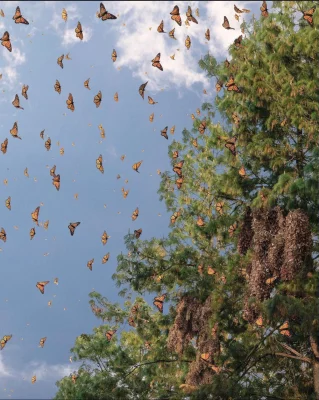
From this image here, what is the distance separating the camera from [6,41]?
12.1 m

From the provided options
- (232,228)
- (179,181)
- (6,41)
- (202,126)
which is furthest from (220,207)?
(6,41)

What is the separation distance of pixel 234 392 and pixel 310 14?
7.04 meters

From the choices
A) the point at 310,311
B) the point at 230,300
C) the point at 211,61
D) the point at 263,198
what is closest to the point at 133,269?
the point at 230,300

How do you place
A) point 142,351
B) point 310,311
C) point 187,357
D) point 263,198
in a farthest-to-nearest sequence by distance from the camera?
point 142,351 → point 187,357 → point 263,198 → point 310,311

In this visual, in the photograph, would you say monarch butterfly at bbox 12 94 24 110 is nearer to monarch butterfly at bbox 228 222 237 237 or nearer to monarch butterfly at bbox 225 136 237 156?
monarch butterfly at bbox 225 136 237 156

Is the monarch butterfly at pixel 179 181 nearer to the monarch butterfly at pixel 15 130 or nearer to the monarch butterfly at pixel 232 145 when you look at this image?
the monarch butterfly at pixel 232 145

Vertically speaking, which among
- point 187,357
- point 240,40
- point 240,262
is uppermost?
point 240,40

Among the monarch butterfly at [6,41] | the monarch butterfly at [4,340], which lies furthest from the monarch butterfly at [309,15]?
the monarch butterfly at [4,340]

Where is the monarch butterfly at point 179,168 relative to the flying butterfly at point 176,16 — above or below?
below

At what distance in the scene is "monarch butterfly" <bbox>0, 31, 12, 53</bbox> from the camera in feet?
39.3

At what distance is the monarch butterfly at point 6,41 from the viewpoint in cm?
1197

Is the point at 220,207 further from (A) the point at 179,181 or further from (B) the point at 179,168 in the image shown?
(B) the point at 179,168

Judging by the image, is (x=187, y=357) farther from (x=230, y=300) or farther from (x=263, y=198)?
(x=263, y=198)

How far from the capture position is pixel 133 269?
1033cm
